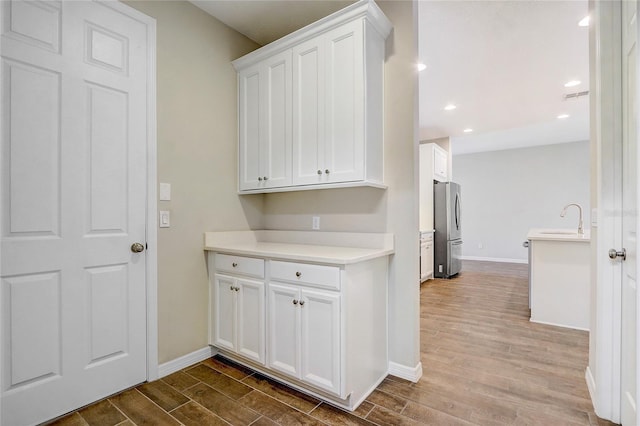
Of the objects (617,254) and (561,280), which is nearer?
(617,254)

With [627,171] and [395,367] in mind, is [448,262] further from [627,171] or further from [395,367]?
[627,171]

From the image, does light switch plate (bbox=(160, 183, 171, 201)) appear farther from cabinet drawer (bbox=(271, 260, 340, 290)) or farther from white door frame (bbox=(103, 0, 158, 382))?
cabinet drawer (bbox=(271, 260, 340, 290))

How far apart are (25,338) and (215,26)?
2.43m

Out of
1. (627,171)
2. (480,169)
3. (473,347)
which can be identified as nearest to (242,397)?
(473,347)

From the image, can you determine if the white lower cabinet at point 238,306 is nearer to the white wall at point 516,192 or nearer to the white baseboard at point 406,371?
the white baseboard at point 406,371

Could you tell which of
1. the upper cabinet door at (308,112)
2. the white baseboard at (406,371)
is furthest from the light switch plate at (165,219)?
the white baseboard at (406,371)

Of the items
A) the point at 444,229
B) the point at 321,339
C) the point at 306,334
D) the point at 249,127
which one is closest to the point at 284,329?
the point at 306,334

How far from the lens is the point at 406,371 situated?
2.15 meters

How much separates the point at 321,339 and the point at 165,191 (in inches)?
57.2

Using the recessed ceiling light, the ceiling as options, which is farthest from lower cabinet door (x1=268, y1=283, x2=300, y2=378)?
the recessed ceiling light

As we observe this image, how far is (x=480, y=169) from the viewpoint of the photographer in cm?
801

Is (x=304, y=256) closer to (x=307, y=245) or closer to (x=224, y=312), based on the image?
(x=307, y=245)

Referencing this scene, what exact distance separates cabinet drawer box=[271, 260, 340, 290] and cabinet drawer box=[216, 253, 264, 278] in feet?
0.42

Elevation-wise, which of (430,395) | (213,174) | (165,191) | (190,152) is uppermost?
(190,152)
